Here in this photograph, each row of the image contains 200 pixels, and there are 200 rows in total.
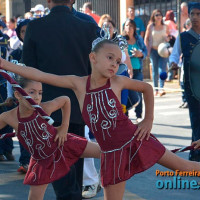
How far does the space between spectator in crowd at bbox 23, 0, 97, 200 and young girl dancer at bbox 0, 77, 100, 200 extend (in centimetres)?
19

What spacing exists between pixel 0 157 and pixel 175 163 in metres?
4.20

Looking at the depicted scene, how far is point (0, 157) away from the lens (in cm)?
902

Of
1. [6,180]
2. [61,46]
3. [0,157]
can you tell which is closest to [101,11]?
[0,157]

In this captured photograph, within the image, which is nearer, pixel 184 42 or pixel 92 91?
pixel 92 91

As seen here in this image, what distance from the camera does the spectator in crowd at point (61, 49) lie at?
5.71 metres

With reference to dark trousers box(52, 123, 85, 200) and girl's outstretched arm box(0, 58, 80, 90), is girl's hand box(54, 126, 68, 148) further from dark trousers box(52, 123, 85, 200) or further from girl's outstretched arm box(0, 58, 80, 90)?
girl's outstretched arm box(0, 58, 80, 90)

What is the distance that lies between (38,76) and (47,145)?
0.77 metres

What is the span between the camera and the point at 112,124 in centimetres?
508

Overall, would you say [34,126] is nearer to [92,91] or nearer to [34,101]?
[34,101]

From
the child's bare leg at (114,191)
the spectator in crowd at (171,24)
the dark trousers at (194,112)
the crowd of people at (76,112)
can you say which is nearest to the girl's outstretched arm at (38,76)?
the crowd of people at (76,112)

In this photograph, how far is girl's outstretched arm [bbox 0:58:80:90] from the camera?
485 centimetres

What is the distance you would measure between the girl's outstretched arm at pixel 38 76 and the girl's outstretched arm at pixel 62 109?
0.40m

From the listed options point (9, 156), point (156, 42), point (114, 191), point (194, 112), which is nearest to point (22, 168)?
point (9, 156)

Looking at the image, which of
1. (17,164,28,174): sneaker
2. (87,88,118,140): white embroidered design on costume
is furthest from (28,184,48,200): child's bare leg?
(17,164,28,174): sneaker
